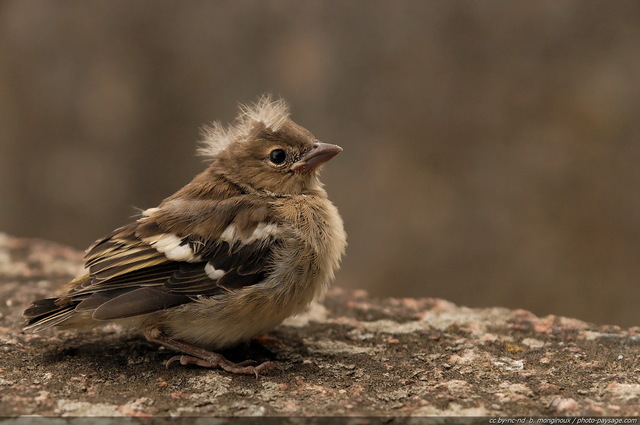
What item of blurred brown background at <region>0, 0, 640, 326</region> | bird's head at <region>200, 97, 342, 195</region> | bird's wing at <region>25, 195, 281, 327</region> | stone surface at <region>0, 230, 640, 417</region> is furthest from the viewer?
blurred brown background at <region>0, 0, 640, 326</region>

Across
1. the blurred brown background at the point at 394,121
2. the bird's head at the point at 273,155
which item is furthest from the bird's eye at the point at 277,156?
the blurred brown background at the point at 394,121

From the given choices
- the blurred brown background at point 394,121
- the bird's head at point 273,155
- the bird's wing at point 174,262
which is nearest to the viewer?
the bird's wing at point 174,262

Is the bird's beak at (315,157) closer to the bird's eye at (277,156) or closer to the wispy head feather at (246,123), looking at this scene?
the bird's eye at (277,156)

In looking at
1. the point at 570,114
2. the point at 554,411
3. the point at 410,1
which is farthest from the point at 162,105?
the point at 554,411

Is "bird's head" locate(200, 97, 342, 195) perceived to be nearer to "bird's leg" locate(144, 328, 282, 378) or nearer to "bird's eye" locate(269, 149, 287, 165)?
"bird's eye" locate(269, 149, 287, 165)

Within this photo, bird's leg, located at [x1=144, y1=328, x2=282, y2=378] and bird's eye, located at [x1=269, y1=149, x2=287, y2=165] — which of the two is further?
bird's eye, located at [x1=269, y1=149, x2=287, y2=165]

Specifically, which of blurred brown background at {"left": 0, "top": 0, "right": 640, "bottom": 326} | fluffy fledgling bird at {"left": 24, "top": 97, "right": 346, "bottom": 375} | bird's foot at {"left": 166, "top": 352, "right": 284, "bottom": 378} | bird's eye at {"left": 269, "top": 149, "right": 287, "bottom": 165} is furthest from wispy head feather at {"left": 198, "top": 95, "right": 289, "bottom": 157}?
blurred brown background at {"left": 0, "top": 0, "right": 640, "bottom": 326}

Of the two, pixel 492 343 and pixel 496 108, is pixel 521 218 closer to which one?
pixel 496 108

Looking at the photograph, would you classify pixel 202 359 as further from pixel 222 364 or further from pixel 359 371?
pixel 359 371
